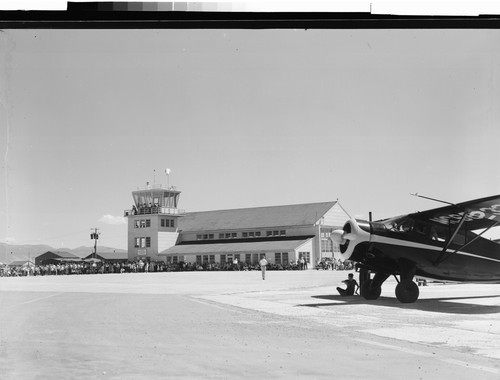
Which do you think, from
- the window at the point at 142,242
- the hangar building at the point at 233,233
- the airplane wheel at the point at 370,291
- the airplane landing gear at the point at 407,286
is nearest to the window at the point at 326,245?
the hangar building at the point at 233,233

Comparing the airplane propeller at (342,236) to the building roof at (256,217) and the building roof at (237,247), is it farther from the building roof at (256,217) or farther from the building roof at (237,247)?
the building roof at (237,247)

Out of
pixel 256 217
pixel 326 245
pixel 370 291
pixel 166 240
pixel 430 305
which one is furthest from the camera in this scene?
pixel 256 217

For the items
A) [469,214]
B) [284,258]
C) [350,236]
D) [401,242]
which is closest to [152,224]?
[284,258]

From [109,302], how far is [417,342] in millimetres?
12021

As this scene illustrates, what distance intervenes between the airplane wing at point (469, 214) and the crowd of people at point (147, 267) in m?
34.8

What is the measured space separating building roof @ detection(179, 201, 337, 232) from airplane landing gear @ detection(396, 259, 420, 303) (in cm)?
4146

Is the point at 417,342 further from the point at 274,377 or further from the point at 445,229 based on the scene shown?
the point at 445,229

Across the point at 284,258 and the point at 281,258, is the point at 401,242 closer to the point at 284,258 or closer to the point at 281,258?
the point at 284,258

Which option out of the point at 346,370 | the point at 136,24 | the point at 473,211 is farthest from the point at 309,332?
the point at 473,211

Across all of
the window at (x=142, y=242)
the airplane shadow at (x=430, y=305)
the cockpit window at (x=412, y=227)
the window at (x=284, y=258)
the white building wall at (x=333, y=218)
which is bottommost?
the airplane shadow at (x=430, y=305)

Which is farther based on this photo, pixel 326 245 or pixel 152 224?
pixel 326 245

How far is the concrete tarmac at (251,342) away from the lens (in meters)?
7.65

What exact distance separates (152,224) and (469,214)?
49499 mm

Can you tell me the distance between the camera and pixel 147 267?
57125mm
